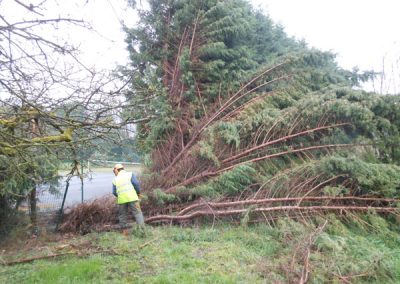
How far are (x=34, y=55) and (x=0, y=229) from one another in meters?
4.83

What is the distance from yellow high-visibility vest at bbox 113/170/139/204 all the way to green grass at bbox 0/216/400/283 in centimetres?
95

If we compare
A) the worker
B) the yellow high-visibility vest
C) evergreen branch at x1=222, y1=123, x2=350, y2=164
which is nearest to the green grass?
the worker

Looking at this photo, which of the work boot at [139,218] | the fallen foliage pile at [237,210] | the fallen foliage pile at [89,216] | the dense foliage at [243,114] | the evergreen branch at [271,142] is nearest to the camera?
the fallen foliage pile at [237,210]

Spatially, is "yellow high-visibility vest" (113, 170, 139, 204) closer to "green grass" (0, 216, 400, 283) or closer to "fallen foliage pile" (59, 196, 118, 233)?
"fallen foliage pile" (59, 196, 118, 233)

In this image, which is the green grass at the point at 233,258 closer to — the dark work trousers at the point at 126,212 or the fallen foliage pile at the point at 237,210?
the fallen foliage pile at the point at 237,210

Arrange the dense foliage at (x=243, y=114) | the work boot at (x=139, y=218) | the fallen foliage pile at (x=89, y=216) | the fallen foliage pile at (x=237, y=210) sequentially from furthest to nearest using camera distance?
1. the fallen foliage pile at (x=89, y=216)
2. the work boot at (x=139, y=218)
3. the dense foliage at (x=243, y=114)
4. the fallen foliage pile at (x=237, y=210)

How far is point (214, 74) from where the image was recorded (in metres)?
9.35

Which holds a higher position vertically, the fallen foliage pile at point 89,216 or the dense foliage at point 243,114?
the dense foliage at point 243,114

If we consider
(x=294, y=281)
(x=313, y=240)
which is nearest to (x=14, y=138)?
(x=294, y=281)

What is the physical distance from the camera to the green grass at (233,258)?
4379 millimetres

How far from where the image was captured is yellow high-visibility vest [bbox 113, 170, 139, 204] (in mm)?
7129

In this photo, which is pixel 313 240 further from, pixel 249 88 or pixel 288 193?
pixel 249 88

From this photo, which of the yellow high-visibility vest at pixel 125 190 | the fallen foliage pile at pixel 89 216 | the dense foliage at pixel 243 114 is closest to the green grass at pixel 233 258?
the yellow high-visibility vest at pixel 125 190

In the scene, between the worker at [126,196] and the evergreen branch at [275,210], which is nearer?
the evergreen branch at [275,210]
